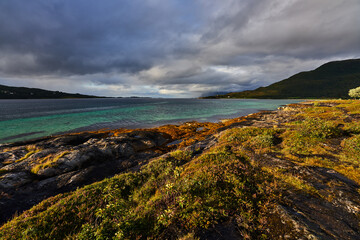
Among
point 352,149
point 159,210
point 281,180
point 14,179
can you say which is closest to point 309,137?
point 352,149

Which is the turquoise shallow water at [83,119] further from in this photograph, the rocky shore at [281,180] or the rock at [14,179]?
the rock at [14,179]

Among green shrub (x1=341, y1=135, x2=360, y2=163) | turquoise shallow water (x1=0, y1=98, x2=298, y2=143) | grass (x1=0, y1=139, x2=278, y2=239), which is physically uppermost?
green shrub (x1=341, y1=135, x2=360, y2=163)

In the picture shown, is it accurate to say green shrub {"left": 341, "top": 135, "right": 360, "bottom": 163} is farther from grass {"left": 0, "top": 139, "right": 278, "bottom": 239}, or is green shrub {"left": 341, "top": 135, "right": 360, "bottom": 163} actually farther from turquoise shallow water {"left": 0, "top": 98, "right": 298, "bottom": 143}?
turquoise shallow water {"left": 0, "top": 98, "right": 298, "bottom": 143}

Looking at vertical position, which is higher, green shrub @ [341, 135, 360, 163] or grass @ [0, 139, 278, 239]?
green shrub @ [341, 135, 360, 163]

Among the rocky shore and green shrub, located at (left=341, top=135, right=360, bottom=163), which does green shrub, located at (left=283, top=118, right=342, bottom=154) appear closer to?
the rocky shore

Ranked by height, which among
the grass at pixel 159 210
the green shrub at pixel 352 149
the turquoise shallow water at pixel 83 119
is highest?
the green shrub at pixel 352 149

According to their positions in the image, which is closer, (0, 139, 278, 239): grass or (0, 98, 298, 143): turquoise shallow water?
(0, 139, 278, 239): grass

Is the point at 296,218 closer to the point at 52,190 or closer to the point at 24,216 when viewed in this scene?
the point at 24,216

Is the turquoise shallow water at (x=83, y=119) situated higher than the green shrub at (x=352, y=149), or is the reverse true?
the green shrub at (x=352, y=149)

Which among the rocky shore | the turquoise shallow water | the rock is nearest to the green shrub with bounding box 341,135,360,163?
the rocky shore

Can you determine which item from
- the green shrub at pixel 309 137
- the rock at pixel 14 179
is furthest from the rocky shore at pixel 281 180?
the green shrub at pixel 309 137

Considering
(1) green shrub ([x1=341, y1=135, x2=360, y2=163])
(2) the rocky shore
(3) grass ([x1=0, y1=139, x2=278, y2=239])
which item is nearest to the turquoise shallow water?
(2) the rocky shore

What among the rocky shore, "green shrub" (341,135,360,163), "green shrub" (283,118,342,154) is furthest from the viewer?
"green shrub" (283,118,342,154)

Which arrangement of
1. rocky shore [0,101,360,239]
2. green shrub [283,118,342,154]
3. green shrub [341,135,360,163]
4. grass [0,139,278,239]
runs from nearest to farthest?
rocky shore [0,101,360,239] < grass [0,139,278,239] < green shrub [341,135,360,163] < green shrub [283,118,342,154]
